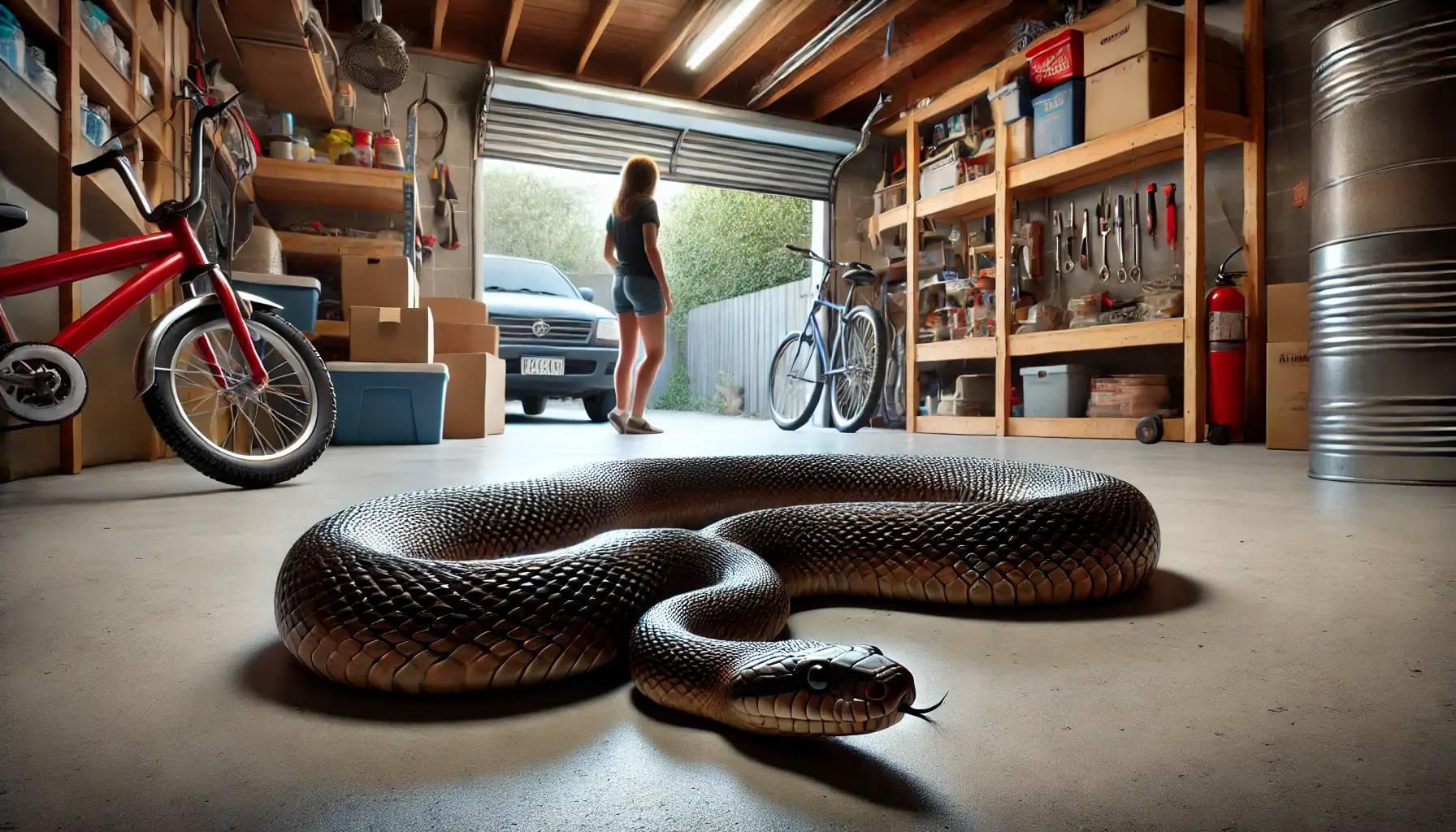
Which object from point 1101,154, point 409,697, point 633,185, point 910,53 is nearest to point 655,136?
point 910,53

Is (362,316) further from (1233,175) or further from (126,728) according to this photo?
(1233,175)

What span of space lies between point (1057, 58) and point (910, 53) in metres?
1.76

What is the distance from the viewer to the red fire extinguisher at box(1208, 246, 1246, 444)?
5.41 m

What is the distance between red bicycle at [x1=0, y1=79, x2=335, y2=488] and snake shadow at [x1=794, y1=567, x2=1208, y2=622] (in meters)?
2.43

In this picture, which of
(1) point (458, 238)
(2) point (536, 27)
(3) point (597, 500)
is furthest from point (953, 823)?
(2) point (536, 27)

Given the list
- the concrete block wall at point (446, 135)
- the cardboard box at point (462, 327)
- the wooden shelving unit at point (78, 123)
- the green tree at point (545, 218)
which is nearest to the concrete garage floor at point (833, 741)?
the wooden shelving unit at point (78, 123)

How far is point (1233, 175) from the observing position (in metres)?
6.23

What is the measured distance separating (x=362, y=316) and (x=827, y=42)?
16.2 ft

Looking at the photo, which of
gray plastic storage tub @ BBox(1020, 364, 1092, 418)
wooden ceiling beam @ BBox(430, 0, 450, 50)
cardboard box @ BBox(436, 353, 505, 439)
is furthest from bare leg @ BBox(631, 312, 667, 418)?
wooden ceiling beam @ BBox(430, 0, 450, 50)

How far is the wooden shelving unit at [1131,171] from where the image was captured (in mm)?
5570

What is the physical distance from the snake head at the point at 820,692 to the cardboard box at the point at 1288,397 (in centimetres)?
494

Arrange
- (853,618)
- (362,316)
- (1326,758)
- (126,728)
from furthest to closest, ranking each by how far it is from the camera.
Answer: (362,316), (853,618), (126,728), (1326,758)

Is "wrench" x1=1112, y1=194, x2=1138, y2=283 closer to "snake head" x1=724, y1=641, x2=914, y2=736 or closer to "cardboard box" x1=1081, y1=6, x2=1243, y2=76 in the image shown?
"cardboard box" x1=1081, y1=6, x2=1243, y2=76

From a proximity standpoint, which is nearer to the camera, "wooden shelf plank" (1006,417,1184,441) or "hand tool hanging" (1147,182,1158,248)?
"wooden shelf plank" (1006,417,1184,441)
